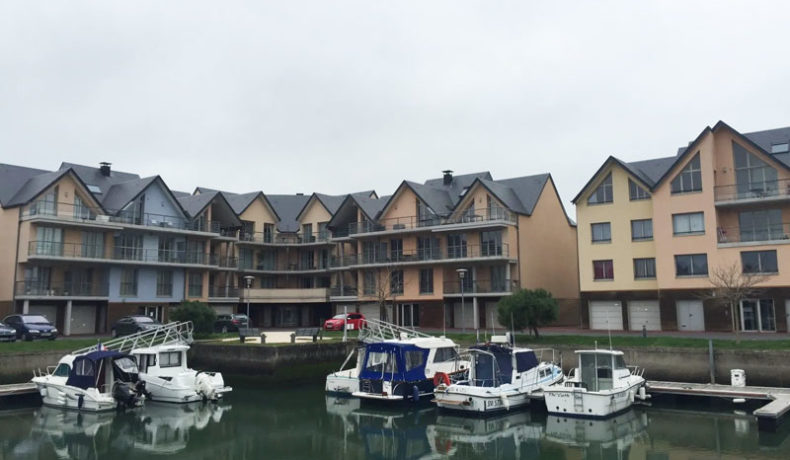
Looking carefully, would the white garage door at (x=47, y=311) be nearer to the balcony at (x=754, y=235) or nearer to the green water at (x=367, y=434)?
the green water at (x=367, y=434)

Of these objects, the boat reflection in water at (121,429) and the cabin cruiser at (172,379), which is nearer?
the boat reflection in water at (121,429)

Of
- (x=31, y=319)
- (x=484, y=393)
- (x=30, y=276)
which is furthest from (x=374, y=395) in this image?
(x=30, y=276)

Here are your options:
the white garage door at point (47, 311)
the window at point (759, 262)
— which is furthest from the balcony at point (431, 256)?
the white garage door at point (47, 311)

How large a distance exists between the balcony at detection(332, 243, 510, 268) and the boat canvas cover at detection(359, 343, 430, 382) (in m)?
20.2

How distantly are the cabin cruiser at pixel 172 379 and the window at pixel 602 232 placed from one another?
29.7 meters

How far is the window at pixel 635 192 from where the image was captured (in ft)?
153

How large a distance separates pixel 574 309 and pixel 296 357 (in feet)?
91.9

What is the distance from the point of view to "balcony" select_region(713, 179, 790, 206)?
41297mm

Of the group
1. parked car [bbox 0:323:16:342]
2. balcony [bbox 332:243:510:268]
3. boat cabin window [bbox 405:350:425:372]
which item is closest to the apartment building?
balcony [bbox 332:243:510:268]

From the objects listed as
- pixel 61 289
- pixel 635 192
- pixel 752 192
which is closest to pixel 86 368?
pixel 61 289

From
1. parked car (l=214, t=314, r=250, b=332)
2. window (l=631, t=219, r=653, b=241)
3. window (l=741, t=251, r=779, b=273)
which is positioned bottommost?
parked car (l=214, t=314, r=250, b=332)

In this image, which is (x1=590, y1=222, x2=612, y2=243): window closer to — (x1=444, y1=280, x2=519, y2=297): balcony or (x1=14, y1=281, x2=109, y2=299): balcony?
(x1=444, y1=280, x2=519, y2=297): balcony

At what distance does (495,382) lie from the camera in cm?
2994

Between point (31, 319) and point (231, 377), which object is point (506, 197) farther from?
point (31, 319)
